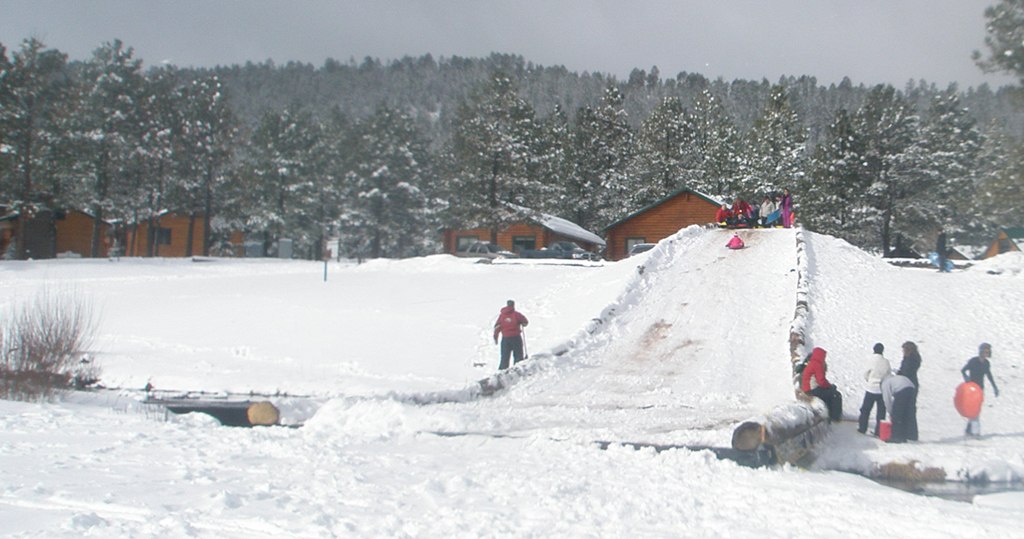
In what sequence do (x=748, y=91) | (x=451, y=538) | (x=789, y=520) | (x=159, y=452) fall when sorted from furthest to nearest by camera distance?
(x=748, y=91), (x=159, y=452), (x=789, y=520), (x=451, y=538)

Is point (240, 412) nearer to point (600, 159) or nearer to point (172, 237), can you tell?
point (600, 159)

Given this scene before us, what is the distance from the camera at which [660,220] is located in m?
44.4

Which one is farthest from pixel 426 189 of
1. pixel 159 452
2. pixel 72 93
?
pixel 159 452

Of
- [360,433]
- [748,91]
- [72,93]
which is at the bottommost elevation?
[360,433]

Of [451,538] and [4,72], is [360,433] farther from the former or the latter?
[4,72]

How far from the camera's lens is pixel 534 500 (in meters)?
6.77

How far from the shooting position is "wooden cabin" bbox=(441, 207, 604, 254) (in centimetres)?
4741

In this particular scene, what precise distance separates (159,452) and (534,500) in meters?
4.21

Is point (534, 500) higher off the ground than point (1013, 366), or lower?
lower

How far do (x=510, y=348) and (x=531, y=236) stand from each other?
1431 inches

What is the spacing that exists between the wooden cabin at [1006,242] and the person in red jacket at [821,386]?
48108 mm

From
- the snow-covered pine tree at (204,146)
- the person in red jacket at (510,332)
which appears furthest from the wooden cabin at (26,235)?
the person in red jacket at (510,332)

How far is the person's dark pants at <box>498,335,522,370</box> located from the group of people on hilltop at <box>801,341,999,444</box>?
18.5 feet

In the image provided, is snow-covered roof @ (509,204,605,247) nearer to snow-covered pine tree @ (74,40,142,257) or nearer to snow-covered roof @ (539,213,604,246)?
snow-covered roof @ (539,213,604,246)
